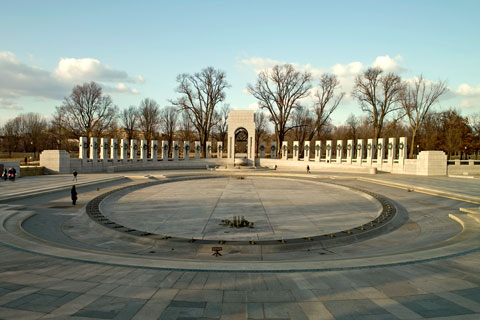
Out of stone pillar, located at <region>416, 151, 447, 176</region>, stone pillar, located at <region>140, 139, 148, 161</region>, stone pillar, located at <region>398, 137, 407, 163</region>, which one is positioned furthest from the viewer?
stone pillar, located at <region>140, 139, 148, 161</region>

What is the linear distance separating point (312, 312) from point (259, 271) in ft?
7.66

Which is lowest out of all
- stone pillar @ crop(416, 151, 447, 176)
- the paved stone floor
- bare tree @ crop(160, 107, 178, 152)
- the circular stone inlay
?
the circular stone inlay

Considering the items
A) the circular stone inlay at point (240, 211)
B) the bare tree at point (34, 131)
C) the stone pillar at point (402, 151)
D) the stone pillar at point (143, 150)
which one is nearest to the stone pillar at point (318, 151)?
the stone pillar at point (402, 151)

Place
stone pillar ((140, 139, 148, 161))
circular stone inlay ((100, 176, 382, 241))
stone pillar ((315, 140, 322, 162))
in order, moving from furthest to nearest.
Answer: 1. stone pillar ((315, 140, 322, 162))
2. stone pillar ((140, 139, 148, 161))
3. circular stone inlay ((100, 176, 382, 241))

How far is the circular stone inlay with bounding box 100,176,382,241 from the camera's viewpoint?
1367 centimetres

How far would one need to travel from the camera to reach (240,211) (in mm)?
17719

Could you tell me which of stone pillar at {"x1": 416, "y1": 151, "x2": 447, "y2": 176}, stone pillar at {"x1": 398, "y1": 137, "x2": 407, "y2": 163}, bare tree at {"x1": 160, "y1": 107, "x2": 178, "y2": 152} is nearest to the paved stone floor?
stone pillar at {"x1": 416, "y1": 151, "x2": 447, "y2": 176}

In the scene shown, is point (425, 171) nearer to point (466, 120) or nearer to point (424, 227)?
point (424, 227)

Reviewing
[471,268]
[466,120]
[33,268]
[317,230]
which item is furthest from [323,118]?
[33,268]

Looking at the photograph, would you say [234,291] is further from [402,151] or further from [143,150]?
[143,150]

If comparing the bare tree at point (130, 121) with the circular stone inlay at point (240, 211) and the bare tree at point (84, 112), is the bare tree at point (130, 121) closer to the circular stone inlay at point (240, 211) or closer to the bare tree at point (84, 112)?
the bare tree at point (84, 112)

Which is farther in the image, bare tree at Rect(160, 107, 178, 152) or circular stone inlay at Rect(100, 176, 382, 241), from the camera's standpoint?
bare tree at Rect(160, 107, 178, 152)

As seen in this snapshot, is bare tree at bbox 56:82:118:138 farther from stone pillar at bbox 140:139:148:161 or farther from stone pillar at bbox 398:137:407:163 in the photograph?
stone pillar at bbox 398:137:407:163

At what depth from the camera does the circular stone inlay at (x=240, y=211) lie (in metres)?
13.7
